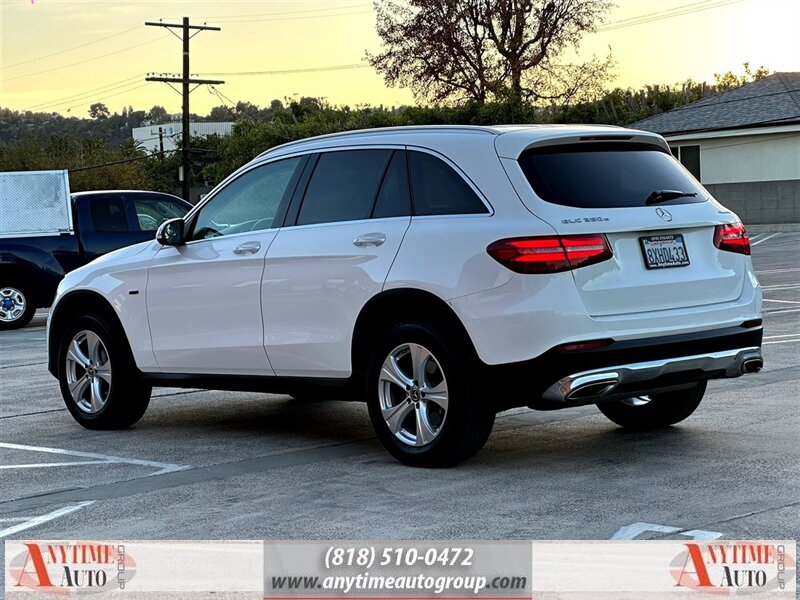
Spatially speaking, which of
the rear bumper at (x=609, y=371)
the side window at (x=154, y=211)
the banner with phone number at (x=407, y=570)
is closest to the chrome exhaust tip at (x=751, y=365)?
the rear bumper at (x=609, y=371)

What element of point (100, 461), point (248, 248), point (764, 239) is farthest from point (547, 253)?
point (764, 239)

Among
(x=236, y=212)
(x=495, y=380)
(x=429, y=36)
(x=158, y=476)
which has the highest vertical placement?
(x=429, y=36)

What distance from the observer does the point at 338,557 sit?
5.57 meters

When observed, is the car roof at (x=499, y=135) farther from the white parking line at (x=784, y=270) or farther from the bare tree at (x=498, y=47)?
the bare tree at (x=498, y=47)

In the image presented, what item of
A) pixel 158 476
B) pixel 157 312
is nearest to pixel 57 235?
pixel 157 312

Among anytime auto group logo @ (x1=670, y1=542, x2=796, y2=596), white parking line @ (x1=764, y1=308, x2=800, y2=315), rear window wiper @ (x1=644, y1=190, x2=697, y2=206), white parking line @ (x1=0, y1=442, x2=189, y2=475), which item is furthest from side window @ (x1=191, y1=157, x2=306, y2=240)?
white parking line @ (x1=764, y1=308, x2=800, y2=315)

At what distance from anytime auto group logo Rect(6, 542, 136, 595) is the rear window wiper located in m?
3.46

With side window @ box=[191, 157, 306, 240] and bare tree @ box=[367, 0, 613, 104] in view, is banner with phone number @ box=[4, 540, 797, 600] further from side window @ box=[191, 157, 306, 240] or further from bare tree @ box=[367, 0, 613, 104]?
bare tree @ box=[367, 0, 613, 104]

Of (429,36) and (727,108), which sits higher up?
(429,36)

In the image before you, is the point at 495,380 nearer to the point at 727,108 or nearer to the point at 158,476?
the point at 158,476

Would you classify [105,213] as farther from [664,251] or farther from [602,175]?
[664,251]

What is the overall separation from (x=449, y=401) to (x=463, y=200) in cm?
112

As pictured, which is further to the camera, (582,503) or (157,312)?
(157,312)

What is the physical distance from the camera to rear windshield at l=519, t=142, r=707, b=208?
24.6ft
